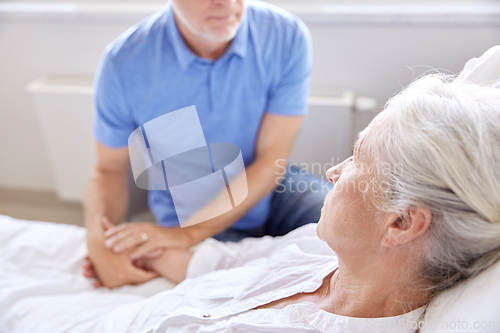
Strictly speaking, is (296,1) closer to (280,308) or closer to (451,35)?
(451,35)

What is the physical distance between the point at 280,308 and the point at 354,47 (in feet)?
3.26

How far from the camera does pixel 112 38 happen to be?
157 cm

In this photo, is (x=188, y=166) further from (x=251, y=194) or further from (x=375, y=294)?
(x=375, y=294)

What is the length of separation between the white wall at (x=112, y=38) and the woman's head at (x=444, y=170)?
0.54m

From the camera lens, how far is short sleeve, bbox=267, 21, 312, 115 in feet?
3.60

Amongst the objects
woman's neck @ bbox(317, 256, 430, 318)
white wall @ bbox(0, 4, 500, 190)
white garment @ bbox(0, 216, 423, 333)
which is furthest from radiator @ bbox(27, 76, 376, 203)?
woman's neck @ bbox(317, 256, 430, 318)

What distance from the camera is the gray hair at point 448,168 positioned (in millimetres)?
488

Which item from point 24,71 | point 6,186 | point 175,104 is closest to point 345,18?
point 175,104

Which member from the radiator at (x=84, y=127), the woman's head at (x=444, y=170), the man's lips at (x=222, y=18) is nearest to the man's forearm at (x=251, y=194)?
the radiator at (x=84, y=127)

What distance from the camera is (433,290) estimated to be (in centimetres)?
60

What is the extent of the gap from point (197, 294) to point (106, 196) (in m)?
0.50

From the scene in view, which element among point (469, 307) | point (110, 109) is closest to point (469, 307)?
point (469, 307)

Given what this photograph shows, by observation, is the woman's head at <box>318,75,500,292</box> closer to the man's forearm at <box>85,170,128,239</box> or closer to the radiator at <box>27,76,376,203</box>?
the radiator at <box>27,76,376,203</box>

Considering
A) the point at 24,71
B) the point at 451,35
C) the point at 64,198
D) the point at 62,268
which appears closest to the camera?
the point at 62,268
